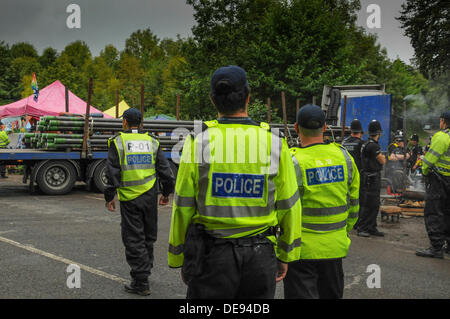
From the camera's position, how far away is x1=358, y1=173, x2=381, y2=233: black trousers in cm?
771

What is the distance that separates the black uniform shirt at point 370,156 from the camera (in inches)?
302

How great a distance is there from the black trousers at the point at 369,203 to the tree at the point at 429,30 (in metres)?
18.8

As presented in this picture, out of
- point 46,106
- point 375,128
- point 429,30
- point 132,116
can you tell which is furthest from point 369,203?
point 429,30

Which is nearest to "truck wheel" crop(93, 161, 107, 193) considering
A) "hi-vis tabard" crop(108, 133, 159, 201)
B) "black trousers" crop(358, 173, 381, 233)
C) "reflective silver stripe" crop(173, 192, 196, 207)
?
"black trousers" crop(358, 173, 381, 233)

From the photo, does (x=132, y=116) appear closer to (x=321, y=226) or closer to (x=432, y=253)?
(x=321, y=226)

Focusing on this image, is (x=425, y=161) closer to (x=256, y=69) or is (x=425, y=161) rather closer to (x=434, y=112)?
(x=256, y=69)

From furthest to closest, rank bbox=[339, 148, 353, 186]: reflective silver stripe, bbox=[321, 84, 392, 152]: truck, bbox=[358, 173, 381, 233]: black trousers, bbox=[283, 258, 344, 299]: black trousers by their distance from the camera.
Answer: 1. bbox=[321, 84, 392, 152]: truck
2. bbox=[358, 173, 381, 233]: black trousers
3. bbox=[339, 148, 353, 186]: reflective silver stripe
4. bbox=[283, 258, 344, 299]: black trousers

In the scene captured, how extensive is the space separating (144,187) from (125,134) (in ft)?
2.00

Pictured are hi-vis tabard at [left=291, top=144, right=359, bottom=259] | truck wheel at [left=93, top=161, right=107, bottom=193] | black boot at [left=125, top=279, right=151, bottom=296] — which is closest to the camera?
hi-vis tabard at [left=291, top=144, right=359, bottom=259]

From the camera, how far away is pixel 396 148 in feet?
44.9

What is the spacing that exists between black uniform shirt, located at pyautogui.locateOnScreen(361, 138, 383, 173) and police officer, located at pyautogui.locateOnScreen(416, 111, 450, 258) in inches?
48.1

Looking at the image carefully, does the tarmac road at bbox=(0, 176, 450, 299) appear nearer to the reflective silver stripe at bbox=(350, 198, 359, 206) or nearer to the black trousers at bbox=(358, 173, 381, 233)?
the black trousers at bbox=(358, 173, 381, 233)

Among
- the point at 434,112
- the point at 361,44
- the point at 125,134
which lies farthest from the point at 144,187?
the point at 361,44
